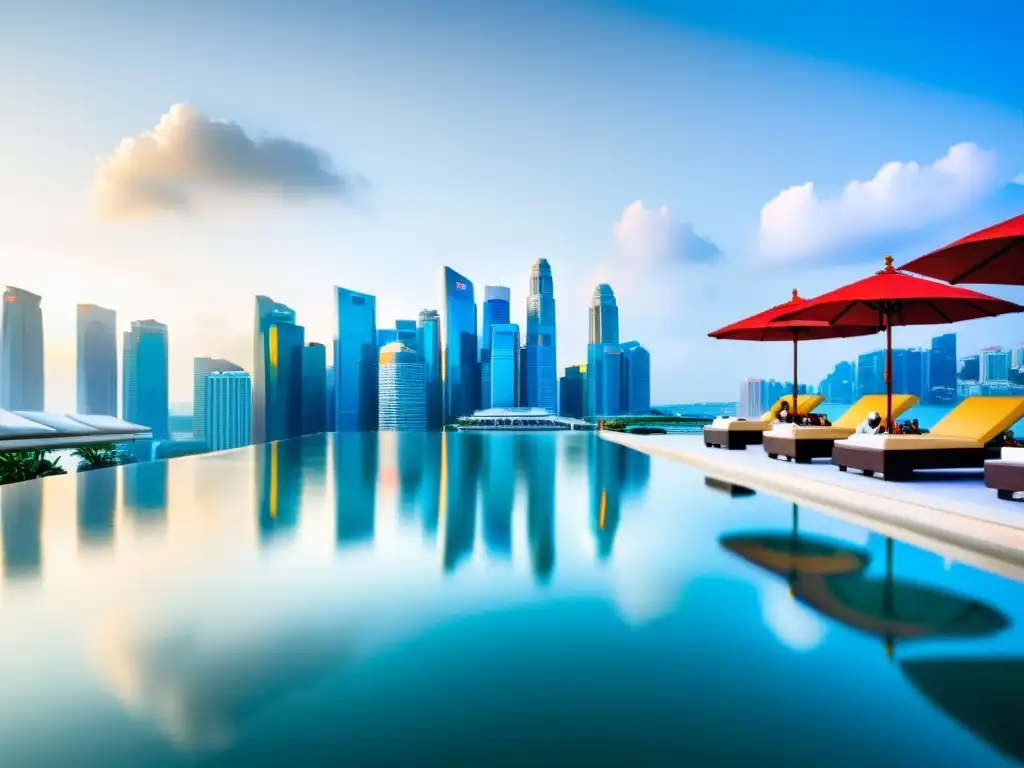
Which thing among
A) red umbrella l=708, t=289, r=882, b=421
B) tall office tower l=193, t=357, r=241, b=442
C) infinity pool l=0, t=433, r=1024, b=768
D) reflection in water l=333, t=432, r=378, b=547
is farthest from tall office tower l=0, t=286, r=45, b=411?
infinity pool l=0, t=433, r=1024, b=768

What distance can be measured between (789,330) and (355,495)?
31.0 ft

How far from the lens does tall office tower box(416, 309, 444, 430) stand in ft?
287

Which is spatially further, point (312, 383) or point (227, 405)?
point (227, 405)

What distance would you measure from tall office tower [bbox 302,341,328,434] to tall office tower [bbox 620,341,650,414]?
47.1 metres

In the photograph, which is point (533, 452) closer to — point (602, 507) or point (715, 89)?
point (602, 507)

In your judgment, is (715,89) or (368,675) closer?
(368,675)

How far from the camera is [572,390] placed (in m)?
64.0

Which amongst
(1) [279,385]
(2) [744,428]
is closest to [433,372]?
(1) [279,385]

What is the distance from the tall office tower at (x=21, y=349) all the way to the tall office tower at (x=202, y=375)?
31355 millimetres

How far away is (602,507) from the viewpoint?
5.93 metres

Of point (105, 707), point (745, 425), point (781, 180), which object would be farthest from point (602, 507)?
point (781, 180)

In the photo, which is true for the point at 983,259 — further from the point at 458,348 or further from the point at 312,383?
the point at 458,348

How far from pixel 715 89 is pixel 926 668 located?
17638mm

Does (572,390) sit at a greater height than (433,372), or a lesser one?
lesser
